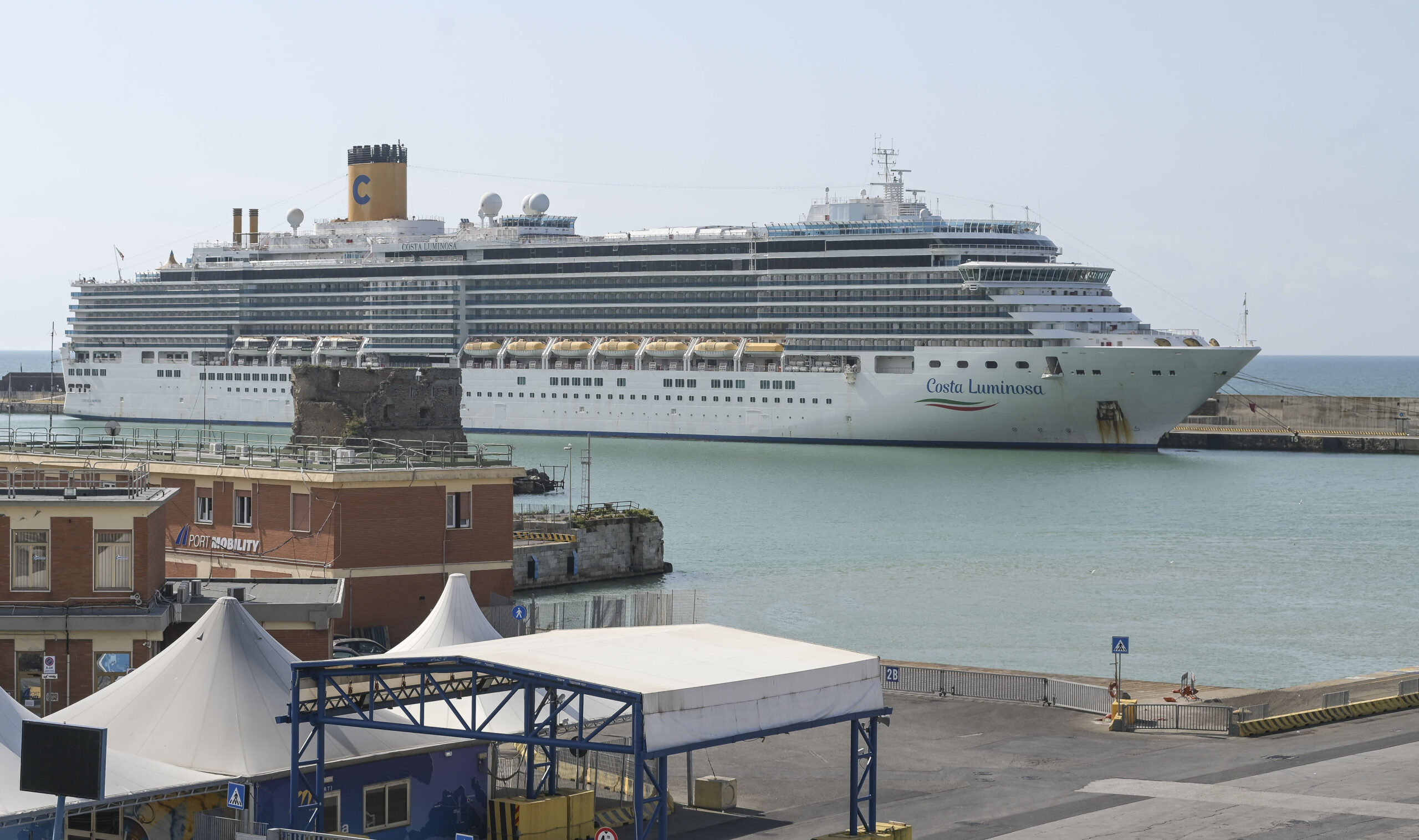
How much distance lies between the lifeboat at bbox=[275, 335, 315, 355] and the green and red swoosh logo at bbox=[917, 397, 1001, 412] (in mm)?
41759

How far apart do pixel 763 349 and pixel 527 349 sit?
16.2 metres

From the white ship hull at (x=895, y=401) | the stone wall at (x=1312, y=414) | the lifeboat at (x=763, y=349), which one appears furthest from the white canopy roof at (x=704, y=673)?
the stone wall at (x=1312, y=414)

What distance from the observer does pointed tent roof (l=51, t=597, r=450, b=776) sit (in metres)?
16.0

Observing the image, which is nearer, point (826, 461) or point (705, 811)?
point (705, 811)

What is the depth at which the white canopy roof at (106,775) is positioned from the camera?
14031mm

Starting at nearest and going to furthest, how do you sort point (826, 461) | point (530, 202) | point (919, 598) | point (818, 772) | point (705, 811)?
point (705, 811)
point (818, 772)
point (919, 598)
point (826, 461)
point (530, 202)

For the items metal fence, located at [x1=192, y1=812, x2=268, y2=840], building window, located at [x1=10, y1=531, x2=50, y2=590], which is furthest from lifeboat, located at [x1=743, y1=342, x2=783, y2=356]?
metal fence, located at [x1=192, y1=812, x2=268, y2=840]

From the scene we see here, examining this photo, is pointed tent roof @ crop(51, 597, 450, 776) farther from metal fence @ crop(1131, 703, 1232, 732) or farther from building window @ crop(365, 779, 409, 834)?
metal fence @ crop(1131, 703, 1232, 732)

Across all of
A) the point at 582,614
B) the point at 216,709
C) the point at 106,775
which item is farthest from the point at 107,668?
the point at 582,614

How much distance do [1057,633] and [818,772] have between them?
15985 millimetres

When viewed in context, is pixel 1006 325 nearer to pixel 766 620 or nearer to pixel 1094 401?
pixel 1094 401

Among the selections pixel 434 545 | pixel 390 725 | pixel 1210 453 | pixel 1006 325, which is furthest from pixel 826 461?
pixel 390 725

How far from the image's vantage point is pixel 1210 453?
89938 millimetres

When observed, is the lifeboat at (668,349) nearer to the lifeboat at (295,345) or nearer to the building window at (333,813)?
the lifeboat at (295,345)
